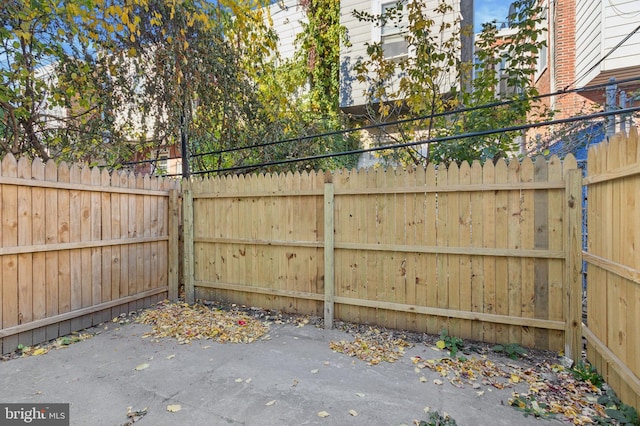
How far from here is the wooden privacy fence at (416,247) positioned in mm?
3088

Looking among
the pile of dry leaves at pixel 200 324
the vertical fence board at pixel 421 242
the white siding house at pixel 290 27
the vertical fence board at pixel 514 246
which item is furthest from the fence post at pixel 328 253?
the white siding house at pixel 290 27

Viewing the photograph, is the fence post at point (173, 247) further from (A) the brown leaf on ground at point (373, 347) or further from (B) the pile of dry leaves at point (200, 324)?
(A) the brown leaf on ground at point (373, 347)

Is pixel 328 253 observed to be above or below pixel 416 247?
below

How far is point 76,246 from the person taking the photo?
3.77 metres

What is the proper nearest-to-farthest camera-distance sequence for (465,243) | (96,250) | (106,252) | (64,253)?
1. (465,243)
2. (64,253)
3. (96,250)
4. (106,252)

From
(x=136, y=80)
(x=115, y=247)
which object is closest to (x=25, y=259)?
(x=115, y=247)

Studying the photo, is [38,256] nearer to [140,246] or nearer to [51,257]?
[51,257]

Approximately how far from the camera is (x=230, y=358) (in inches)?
123

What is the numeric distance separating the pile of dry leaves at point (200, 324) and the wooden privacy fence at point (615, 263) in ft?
9.83

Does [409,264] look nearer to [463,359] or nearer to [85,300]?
[463,359]

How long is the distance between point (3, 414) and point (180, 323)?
1.84 meters

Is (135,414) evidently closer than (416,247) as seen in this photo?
Yes

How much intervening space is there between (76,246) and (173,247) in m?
1.31

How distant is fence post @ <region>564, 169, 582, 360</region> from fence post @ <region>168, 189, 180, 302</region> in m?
4.70
